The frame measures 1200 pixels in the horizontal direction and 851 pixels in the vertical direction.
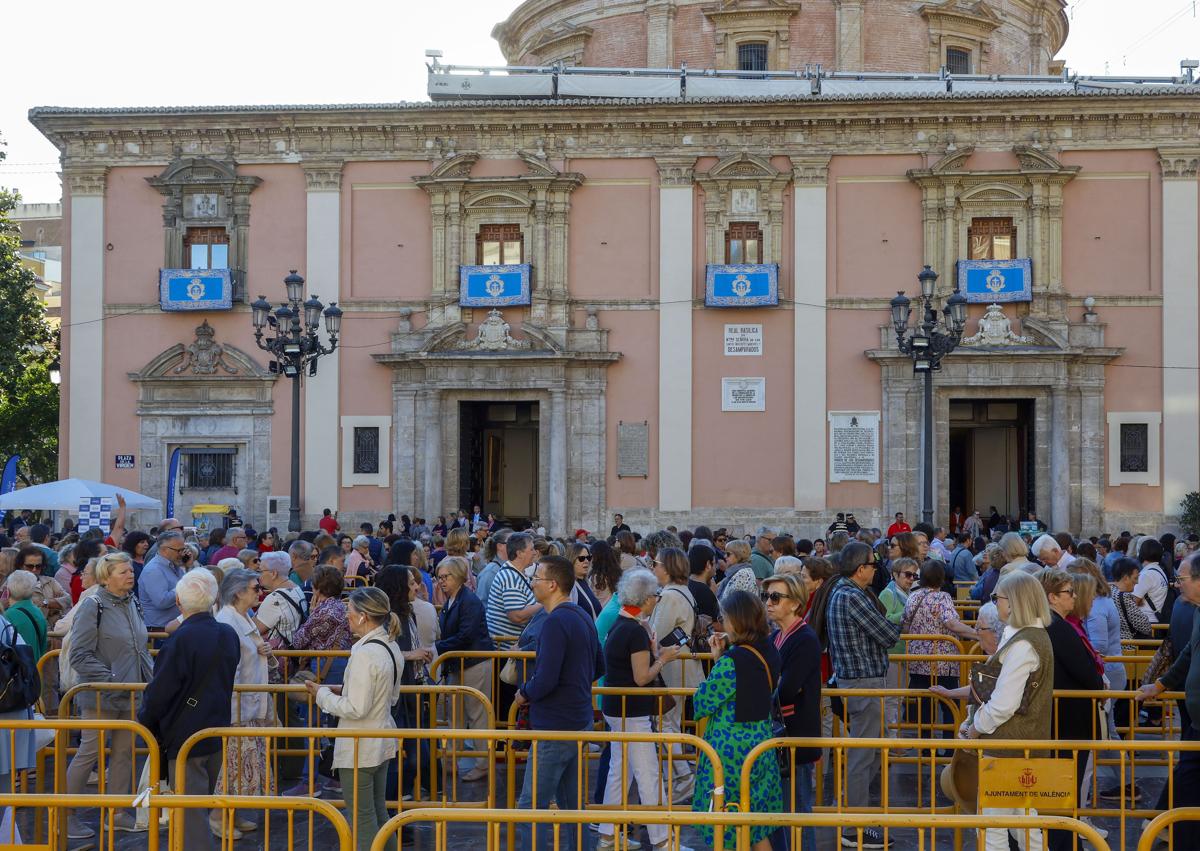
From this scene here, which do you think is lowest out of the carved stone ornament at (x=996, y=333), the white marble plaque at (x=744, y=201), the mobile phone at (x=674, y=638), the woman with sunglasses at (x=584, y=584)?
the mobile phone at (x=674, y=638)

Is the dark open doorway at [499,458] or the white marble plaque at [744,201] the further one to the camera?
the dark open doorway at [499,458]

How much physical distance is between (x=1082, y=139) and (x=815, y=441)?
8.07 meters

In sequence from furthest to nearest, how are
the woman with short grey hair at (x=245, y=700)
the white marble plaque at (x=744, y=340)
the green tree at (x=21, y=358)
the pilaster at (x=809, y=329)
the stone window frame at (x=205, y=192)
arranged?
the green tree at (x=21, y=358)
the stone window frame at (x=205, y=192)
the white marble plaque at (x=744, y=340)
the pilaster at (x=809, y=329)
the woman with short grey hair at (x=245, y=700)

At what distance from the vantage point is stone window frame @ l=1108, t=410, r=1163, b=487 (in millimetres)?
24781

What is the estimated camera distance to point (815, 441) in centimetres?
2539

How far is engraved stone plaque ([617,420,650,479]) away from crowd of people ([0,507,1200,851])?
14.7 metres

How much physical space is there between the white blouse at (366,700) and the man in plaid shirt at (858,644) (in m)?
2.85

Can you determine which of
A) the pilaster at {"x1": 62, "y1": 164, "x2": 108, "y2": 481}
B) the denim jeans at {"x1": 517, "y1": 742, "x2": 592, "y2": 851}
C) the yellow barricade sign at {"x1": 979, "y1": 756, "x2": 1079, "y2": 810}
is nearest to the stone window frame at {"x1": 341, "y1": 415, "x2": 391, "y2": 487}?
the pilaster at {"x1": 62, "y1": 164, "x2": 108, "y2": 481}

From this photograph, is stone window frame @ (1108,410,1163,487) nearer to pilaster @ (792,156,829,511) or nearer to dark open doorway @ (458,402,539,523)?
pilaster @ (792,156,829,511)

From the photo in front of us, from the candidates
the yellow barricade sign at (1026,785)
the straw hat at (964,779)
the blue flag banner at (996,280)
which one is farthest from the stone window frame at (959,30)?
the yellow barricade sign at (1026,785)

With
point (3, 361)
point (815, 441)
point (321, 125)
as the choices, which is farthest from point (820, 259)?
point (3, 361)

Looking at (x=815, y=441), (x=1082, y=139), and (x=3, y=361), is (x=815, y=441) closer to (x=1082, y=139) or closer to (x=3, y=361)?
(x=1082, y=139)

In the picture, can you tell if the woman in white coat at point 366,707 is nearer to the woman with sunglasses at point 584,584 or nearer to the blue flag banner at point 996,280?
the woman with sunglasses at point 584,584

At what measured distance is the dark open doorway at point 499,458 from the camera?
2641 cm
